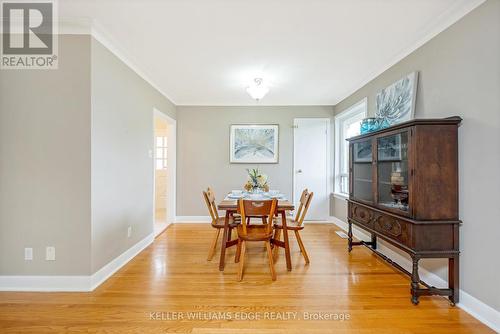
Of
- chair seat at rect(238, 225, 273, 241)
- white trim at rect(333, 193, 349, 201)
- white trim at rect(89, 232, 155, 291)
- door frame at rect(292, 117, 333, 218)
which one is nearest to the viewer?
white trim at rect(89, 232, 155, 291)

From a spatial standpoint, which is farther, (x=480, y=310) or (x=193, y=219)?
(x=193, y=219)

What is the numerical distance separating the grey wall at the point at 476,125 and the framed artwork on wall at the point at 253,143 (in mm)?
2929

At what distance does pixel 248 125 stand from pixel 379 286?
3.46 metres

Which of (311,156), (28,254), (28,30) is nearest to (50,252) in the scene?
(28,254)


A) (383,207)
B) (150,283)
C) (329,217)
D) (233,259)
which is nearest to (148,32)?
(150,283)

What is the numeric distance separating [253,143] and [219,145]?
2.29 feet

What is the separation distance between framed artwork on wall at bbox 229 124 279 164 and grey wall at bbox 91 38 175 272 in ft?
5.65

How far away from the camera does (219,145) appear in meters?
4.81

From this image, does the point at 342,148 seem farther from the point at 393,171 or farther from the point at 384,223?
the point at 384,223

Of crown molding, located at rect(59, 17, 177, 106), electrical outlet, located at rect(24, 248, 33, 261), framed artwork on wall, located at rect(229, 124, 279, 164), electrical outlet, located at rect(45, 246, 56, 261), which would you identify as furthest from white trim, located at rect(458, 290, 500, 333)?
crown molding, located at rect(59, 17, 177, 106)

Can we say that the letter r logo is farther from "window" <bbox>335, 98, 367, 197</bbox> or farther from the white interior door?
"window" <bbox>335, 98, 367, 197</bbox>

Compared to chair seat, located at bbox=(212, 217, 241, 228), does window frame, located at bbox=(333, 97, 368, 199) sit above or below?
above

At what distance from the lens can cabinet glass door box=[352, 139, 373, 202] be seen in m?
2.74

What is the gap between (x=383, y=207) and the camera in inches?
93.9
